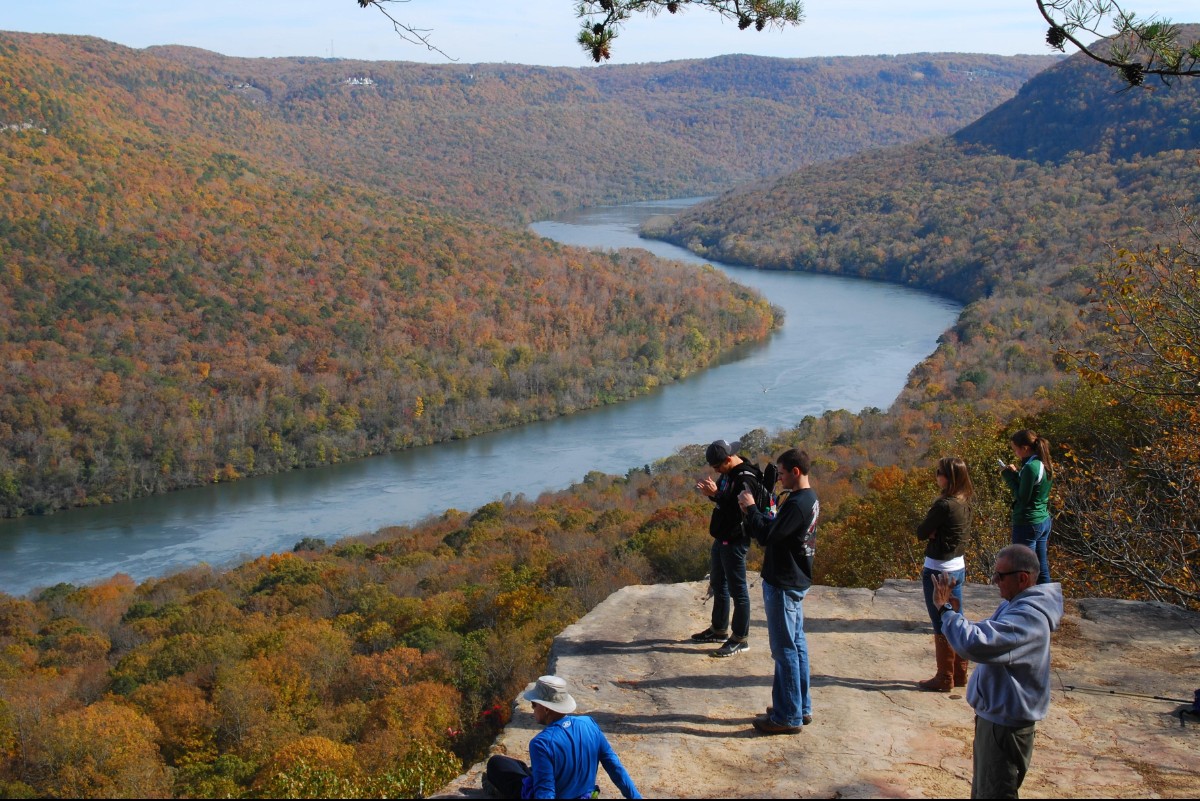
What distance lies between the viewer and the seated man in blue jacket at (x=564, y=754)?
3836 mm

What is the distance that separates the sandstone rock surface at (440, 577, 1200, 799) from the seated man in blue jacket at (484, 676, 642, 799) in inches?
28.9

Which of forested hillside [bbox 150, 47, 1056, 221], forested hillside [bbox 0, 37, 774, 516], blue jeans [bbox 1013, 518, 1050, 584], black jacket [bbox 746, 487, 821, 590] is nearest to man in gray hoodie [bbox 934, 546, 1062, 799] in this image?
black jacket [bbox 746, 487, 821, 590]

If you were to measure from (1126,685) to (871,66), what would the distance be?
199365mm

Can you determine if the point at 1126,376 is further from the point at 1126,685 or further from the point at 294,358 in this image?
the point at 294,358

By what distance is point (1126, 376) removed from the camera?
8.95 metres

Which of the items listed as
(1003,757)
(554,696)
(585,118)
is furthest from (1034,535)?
(585,118)

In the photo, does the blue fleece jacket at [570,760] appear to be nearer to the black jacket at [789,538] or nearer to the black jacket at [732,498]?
the black jacket at [789,538]

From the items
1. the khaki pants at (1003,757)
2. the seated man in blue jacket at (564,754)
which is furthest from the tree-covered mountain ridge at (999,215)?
the seated man in blue jacket at (564,754)

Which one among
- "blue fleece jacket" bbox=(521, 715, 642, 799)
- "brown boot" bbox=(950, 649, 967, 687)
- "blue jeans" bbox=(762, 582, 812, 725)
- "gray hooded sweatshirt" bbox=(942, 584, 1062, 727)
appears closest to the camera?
"gray hooded sweatshirt" bbox=(942, 584, 1062, 727)

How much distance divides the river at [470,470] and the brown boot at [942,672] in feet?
91.4

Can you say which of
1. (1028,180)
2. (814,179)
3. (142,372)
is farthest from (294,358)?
(814,179)

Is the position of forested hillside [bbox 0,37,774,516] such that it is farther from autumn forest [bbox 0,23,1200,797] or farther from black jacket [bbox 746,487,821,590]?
black jacket [bbox 746,487,821,590]

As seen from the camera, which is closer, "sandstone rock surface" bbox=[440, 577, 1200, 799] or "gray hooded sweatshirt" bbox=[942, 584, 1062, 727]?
"gray hooded sweatshirt" bbox=[942, 584, 1062, 727]

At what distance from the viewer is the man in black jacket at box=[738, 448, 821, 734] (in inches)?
186
